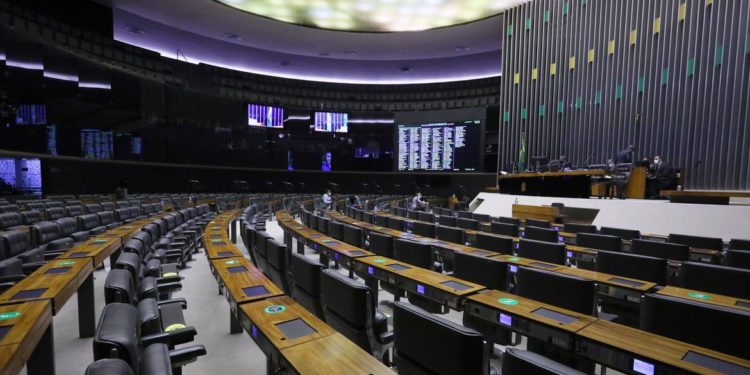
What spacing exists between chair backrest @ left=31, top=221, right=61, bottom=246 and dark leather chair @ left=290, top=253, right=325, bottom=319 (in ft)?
12.3

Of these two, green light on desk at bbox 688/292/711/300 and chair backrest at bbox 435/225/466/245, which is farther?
chair backrest at bbox 435/225/466/245

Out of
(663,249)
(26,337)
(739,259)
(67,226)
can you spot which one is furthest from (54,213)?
(739,259)

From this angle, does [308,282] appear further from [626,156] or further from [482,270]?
[626,156]

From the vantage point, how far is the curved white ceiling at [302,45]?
1308 centimetres

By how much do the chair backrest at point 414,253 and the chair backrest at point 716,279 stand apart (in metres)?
2.00

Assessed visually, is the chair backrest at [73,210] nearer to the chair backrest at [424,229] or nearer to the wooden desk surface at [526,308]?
the chair backrest at [424,229]

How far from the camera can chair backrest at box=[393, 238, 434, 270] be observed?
3494 millimetres

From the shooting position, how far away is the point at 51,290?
2043 millimetres

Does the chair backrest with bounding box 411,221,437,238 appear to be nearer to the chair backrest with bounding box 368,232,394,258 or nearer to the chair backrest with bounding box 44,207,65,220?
the chair backrest with bounding box 368,232,394,258

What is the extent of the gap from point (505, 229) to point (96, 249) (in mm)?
4995

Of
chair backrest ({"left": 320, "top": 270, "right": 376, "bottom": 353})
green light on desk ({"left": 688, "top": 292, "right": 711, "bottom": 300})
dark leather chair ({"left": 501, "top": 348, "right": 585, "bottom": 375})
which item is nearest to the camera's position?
dark leather chair ({"left": 501, "top": 348, "right": 585, "bottom": 375})

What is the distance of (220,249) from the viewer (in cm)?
349

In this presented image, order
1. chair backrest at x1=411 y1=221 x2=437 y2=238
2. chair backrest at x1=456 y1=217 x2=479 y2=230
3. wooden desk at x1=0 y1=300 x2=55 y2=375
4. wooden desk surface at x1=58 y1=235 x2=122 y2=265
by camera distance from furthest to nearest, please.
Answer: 1. chair backrest at x1=456 y1=217 x2=479 y2=230
2. chair backrest at x1=411 y1=221 x2=437 y2=238
3. wooden desk surface at x1=58 y1=235 x2=122 y2=265
4. wooden desk at x1=0 y1=300 x2=55 y2=375

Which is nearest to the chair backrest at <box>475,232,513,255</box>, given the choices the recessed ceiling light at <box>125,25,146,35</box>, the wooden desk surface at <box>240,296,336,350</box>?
the wooden desk surface at <box>240,296,336,350</box>
